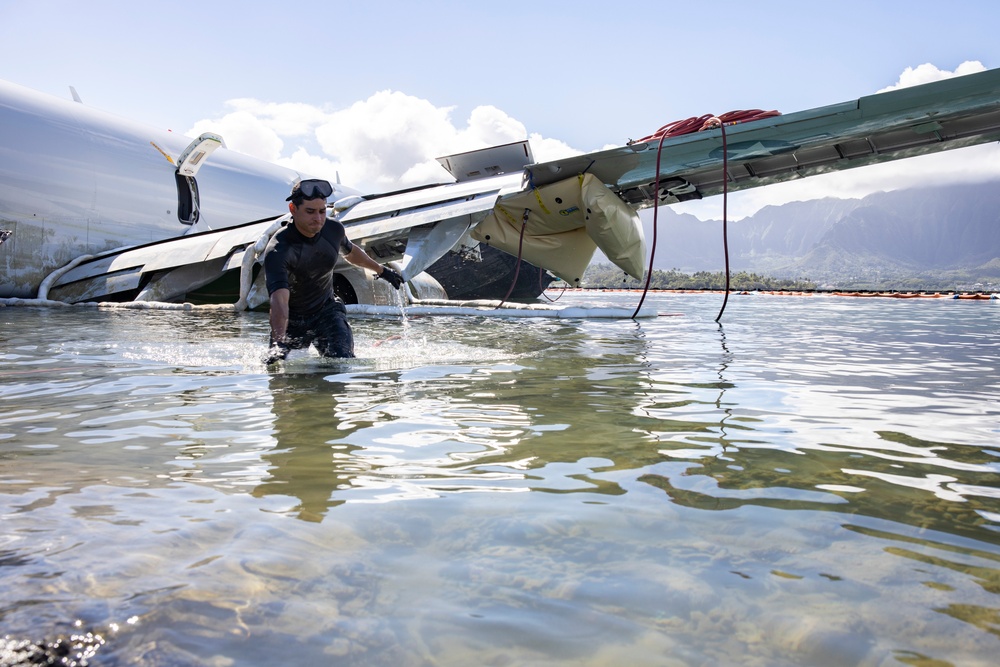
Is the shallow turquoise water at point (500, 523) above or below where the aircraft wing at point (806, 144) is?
below

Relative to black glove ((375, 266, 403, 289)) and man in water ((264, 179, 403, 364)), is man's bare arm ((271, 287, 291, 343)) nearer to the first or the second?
man in water ((264, 179, 403, 364))

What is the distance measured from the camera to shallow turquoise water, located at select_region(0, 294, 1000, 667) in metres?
1.83

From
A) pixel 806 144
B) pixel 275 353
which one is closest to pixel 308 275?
pixel 275 353

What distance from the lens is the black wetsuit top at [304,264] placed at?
6.97 meters

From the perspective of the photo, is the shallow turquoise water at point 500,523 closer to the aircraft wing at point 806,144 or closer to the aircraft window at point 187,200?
the aircraft wing at point 806,144

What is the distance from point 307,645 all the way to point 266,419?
307 centimetres

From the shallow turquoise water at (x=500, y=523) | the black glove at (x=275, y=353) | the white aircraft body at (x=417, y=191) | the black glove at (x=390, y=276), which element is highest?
the white aircraft body at (x=417, y=191)

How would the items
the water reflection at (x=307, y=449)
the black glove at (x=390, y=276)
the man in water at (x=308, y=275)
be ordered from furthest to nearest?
the black glove at (x=390, y=276) < the man in water at (x=308, y=275) < the water reflection at (x=307, y=449)

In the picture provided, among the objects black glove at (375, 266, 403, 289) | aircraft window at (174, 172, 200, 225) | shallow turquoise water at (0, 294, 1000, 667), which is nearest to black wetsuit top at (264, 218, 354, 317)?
black glove at (375, 266, 403, 289)

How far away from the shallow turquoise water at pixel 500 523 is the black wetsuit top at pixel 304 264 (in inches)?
55.6

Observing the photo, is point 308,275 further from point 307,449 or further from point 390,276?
point 307,449

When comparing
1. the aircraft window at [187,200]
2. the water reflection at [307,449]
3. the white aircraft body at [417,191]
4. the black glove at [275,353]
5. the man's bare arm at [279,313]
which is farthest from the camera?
the aircraft window at [187,200]

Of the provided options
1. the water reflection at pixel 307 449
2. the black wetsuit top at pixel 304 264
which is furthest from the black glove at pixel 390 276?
the water reflection at pixel 307 449

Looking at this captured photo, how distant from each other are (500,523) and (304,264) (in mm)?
5412
